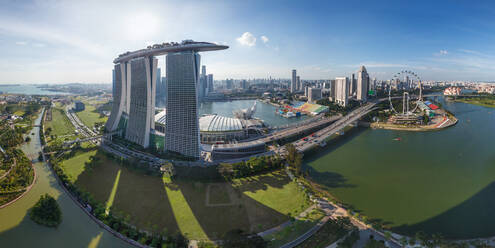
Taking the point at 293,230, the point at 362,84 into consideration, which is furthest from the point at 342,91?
the point at 293,230

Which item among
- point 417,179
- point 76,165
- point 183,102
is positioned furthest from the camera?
point 76,165

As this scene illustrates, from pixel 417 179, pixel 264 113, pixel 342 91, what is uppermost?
pixel 342 91

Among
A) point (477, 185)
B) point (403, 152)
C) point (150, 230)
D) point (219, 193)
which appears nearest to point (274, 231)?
point (219, 193)

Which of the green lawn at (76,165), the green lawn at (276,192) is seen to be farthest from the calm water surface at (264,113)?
the green lawn at (76,165)

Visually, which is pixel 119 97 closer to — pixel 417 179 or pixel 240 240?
pixel 240 240

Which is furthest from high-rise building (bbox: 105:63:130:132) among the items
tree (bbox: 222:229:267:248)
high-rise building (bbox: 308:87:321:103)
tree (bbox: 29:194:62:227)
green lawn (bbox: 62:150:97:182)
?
high-rise building (bbox: 308:87:321:103)

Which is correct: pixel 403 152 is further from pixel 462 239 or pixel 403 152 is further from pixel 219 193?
pixel 219 193
